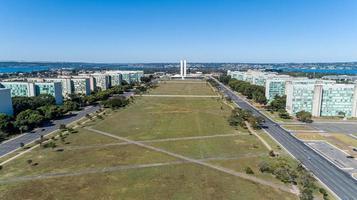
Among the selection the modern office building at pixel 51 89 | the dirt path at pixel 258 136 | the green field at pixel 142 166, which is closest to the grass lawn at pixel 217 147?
the green field at pixel 142 166

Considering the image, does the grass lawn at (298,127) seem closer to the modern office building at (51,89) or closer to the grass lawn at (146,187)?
the grass lawn at (146,187)

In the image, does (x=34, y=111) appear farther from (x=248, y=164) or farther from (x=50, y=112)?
(x=248, y=164)

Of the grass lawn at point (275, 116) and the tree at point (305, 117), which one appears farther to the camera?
the grass lawn at point (275, 116)

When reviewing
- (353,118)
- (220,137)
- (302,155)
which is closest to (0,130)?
(220,137)

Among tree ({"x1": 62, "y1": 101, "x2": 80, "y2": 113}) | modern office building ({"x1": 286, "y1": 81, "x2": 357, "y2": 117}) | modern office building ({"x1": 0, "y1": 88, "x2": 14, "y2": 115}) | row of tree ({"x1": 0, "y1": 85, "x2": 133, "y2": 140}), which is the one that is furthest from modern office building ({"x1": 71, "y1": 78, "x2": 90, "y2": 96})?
modern office building ({"x1": 286, "y1": 81, "x2": 357, "y2": 117})

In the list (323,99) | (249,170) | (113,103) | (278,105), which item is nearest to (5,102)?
(113,103)

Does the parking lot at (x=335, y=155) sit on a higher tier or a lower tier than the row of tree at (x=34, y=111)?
lower

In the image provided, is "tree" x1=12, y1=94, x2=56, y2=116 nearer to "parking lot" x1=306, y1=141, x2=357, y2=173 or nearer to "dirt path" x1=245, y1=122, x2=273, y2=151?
"dirt path" x1=245, y1=122, x2=273, y2=151

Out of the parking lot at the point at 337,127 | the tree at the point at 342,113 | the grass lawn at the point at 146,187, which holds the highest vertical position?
the tree at the point at 342,113
